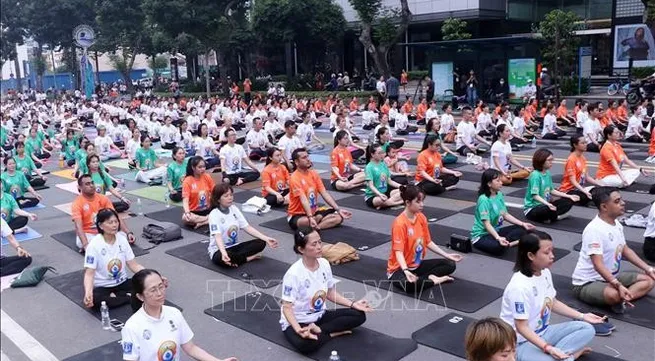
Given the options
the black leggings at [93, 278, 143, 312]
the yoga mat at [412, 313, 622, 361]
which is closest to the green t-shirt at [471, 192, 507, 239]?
the yoga mat at [412, 313, 622, 361]

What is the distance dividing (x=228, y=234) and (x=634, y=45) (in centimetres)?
2682

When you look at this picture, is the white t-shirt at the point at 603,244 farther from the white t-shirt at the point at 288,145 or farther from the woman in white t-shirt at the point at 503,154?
the white t-shirt at the point at 288,145

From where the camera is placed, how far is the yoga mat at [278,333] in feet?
17.6

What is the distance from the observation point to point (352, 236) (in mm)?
9016

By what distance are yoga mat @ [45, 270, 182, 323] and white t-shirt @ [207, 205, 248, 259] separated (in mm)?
1026

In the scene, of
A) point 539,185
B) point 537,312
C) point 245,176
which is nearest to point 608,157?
point 539,185

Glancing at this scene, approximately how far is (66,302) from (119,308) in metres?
0.83

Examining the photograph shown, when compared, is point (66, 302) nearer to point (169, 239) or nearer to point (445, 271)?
point (169, 239)

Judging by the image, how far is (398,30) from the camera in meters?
30.8

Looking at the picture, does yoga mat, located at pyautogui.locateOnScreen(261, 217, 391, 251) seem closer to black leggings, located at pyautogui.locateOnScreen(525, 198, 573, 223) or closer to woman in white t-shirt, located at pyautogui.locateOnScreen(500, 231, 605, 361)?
black leggings, located at pyautogui.locateOnScreen(525, 198, 573, 223)

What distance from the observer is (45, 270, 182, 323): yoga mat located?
644 centimetres

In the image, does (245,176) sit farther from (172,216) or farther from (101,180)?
(101,180)

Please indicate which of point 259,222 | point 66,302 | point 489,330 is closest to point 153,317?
point 489,330

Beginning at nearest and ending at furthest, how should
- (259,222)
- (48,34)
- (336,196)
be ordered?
(259,222) < (336,196) < (48,34)
